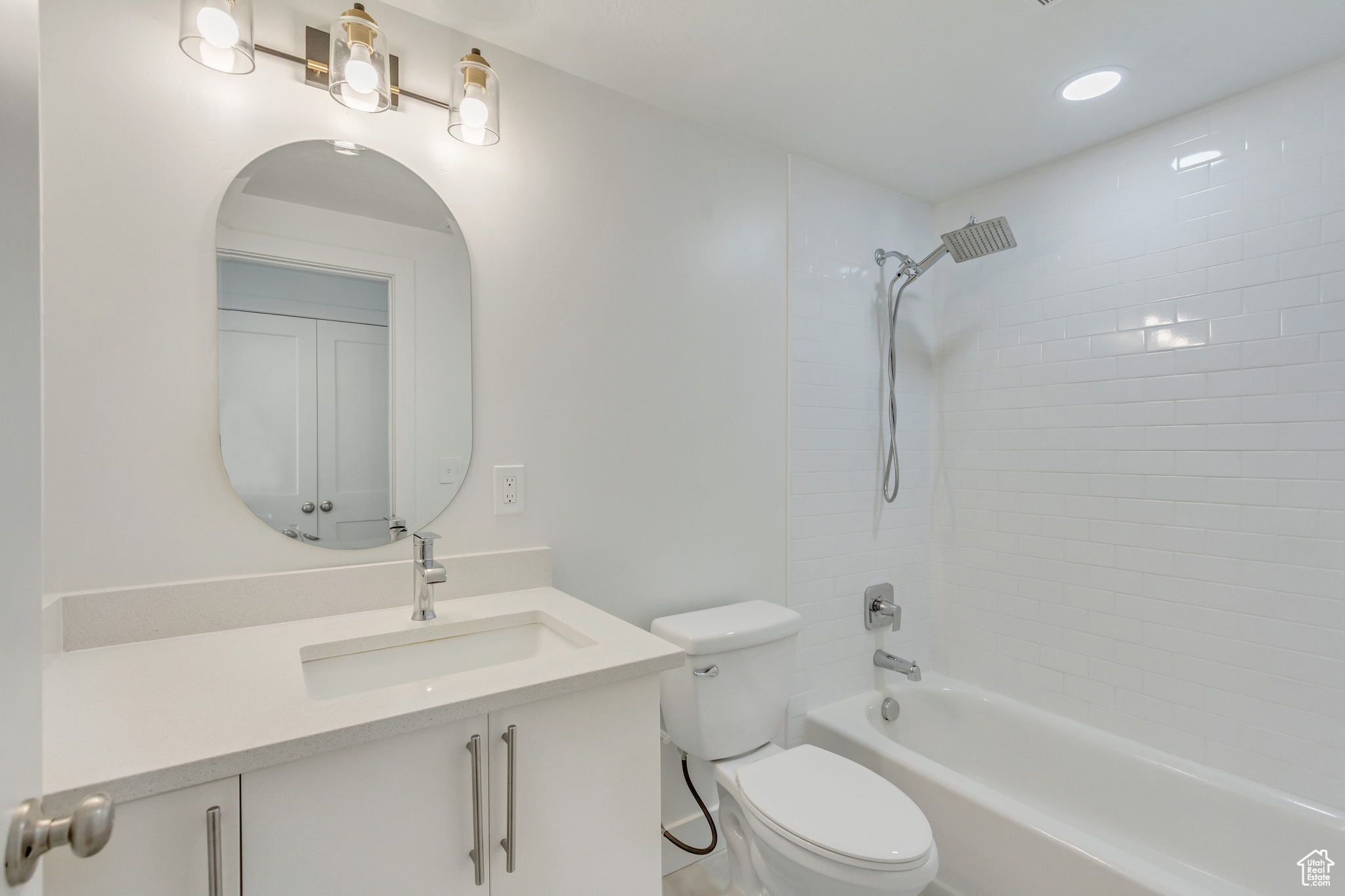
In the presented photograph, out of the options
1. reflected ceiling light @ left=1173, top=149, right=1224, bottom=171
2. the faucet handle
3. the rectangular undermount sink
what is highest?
reflected ceiling light @ left=1173, top=149, right=1224, bottom=171

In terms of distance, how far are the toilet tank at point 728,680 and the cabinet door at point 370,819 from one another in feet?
2.74

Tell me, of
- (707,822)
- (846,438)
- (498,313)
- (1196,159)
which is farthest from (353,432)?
(1196,159)

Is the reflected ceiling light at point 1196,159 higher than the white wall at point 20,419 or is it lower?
higher

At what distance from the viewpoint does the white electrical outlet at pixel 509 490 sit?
1.66m

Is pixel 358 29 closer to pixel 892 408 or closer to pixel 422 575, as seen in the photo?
pixel 422 575

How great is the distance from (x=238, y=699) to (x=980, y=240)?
236cm

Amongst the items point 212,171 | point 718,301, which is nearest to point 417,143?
point 212,171

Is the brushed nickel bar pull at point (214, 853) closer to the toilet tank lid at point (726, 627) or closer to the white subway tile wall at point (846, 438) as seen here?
the toilet tank lid at point (726, 627)

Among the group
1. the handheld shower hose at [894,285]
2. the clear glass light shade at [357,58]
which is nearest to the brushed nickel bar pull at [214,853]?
the clear glass light shade at [357,58]

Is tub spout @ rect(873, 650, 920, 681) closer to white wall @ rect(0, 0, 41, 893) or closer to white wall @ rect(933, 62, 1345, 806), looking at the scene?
white wall @ rect(933, 62, 1345, 806)

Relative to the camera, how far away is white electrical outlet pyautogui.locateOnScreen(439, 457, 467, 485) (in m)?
1.58

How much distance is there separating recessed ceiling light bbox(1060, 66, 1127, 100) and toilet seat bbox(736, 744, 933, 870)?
1.97 metres

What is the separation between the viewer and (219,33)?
123 centimetres

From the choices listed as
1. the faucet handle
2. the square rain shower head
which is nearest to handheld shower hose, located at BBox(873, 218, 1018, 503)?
the square rain shower head
